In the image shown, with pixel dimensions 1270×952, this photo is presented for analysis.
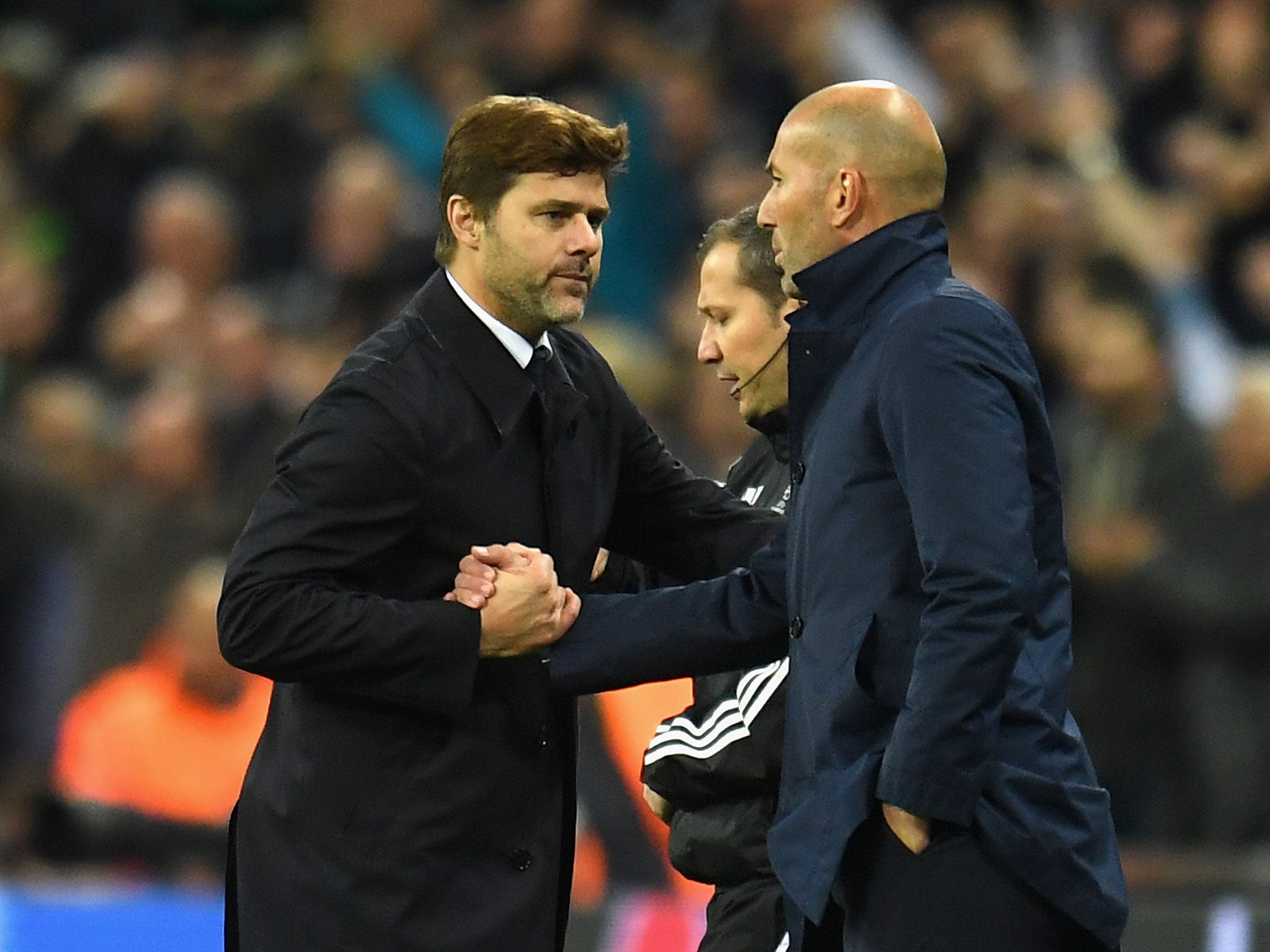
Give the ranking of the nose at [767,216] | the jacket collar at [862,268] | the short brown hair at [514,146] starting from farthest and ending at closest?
the short brown hair at [514,146] < the nose at [767,216] < the jacket collar at [862,268]

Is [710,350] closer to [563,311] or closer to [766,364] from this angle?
[766,364]

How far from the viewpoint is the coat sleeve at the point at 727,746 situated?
3.58 metres

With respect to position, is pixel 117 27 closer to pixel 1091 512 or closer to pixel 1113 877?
pixel 1091 512

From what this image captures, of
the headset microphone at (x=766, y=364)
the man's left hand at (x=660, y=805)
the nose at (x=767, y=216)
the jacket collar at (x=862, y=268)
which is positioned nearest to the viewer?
the jacket collar at (x=862, y=268)

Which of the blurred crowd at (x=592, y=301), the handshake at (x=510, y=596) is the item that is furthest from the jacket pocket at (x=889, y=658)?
the blurred crowd at (x=592, y=301)

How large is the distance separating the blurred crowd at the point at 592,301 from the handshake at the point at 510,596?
275cm

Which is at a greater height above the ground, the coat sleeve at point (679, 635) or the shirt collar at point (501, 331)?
the shirt collar at point (501, 331)

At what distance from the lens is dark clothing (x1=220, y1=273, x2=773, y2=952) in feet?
10.7

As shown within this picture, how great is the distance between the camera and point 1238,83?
7.86 m

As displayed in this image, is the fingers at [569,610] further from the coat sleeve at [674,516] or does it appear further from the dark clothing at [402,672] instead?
the coat sleeve at [674,516]

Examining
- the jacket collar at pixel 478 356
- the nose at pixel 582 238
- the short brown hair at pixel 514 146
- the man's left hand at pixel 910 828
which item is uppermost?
the short brown hair at pixel 514 146

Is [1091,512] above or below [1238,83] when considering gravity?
below

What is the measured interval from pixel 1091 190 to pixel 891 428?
4974 mm

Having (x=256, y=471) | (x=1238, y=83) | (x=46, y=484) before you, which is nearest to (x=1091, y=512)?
(x=1238, y=83)
